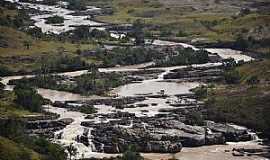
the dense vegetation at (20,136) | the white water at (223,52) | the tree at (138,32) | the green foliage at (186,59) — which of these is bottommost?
the white water at (223,52)

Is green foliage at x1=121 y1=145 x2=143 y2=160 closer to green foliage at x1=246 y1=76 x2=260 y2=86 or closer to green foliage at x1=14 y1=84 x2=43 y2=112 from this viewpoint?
green foliage at x1=14 y1=84 x2=43 y2=112

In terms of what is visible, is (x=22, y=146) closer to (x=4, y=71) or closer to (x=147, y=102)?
(x=147, y=102)

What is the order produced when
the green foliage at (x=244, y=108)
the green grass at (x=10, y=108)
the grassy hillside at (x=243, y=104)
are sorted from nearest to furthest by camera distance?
the green grass at (x=10, y=108) < the green foliage at (x=244, y=108) < the grassy hillside at (x=243, y=104)

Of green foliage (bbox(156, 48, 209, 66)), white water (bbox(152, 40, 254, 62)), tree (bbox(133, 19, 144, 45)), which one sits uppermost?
tree (bbox(133, 19, 144, 45))

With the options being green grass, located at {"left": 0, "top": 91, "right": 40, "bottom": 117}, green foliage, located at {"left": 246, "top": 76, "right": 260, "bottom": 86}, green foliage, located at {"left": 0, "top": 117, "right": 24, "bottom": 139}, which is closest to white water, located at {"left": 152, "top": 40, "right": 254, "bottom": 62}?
green foliage, located at {"left": 246, "top": 76, "right": 260, "bottom": 86}

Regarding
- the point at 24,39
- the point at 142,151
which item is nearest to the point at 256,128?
the point at 142,151

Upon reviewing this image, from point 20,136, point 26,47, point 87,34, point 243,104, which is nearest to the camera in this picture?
point 20,136

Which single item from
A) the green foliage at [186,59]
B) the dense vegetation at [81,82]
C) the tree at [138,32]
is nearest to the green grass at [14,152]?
the dense vegetation at [81,82]

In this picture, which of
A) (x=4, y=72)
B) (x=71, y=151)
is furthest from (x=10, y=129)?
(x=4, y=72)

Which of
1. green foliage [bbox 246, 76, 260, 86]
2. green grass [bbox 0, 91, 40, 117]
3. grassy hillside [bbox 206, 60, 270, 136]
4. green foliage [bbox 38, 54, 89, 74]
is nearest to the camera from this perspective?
green grass [bbox 0, 91, 40, 117]

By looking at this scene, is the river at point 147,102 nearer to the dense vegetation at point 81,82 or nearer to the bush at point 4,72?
the dense vegetation at point 81,82

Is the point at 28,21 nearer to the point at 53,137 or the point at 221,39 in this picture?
the point at 221,39
